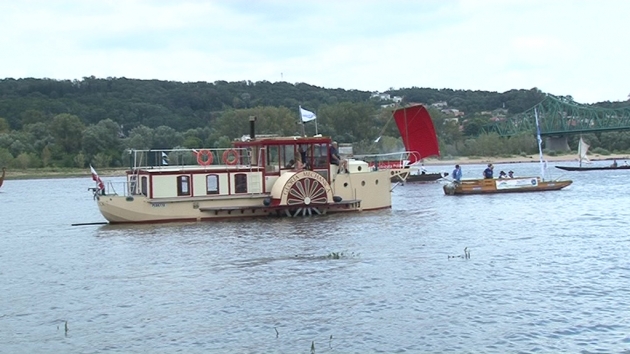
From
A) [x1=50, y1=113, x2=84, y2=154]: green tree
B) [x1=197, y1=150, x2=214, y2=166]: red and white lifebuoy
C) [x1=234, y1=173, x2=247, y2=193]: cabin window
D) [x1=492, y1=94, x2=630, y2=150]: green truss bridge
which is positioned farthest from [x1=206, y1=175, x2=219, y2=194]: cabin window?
[x1=492, y1=94, x2=630, y2=150]: green truss bridge

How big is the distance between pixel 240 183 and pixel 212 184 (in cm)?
126

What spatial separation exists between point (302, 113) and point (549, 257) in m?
19.3

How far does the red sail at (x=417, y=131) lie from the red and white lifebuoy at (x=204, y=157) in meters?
41.7

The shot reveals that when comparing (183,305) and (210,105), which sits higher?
(210,105)

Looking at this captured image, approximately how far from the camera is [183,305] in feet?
72.0

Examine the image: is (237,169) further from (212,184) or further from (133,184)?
(133,184)

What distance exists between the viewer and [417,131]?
82.1 metres

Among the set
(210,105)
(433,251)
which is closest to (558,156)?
A: (210,105)

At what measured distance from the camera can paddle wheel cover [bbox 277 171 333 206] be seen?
132ft

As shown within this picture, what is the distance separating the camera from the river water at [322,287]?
18312 millimetres

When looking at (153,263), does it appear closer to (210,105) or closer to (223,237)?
(223,237)

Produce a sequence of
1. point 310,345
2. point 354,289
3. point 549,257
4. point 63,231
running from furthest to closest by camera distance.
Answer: point 63,231 → point 549,257 → point 354,289 → point 310,345

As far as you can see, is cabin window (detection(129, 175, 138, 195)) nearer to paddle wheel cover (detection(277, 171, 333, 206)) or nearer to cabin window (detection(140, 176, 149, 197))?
cabin window (detection(140, 176, 149, 197))

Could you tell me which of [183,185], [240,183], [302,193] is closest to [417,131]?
[302,193]
